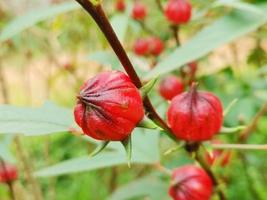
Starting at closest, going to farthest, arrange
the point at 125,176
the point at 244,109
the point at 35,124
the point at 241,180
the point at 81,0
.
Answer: the point at 81,0 → the point at 35,124 → the point at 244,109 → the point at 241,180 → the point at 125,176

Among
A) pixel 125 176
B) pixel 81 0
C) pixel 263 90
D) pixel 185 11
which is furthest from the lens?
pixel 125 176

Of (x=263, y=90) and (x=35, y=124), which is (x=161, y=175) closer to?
(x=263, y=90)

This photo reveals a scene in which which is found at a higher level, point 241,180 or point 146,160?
point 146,160

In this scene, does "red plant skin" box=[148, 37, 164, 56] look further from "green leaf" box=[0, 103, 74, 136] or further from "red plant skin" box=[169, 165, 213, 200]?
"green leaf" box=[0, 103, 74, 136]

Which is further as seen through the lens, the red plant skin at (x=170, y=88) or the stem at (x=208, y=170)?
the red plant skin at (x=170, y=88)


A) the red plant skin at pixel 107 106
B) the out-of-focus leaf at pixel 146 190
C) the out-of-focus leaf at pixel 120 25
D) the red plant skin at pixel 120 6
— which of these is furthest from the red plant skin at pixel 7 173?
the red plant skin at pixel 107 106

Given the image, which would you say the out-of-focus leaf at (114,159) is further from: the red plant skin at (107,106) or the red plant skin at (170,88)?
the red plant skin at (107,106)

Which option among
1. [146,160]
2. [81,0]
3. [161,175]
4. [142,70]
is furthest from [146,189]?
[81,0]
